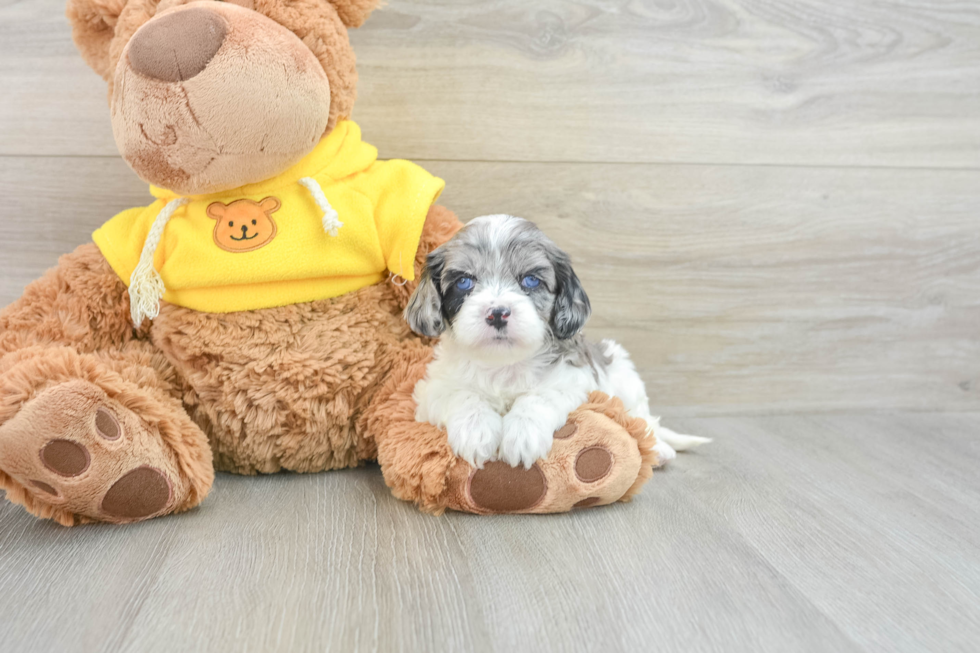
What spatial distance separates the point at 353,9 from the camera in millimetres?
1464

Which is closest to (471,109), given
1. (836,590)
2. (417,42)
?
(417,42)

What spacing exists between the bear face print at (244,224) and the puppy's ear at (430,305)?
0.33 meters

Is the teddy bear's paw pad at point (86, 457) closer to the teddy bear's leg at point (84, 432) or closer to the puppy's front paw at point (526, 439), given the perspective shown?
the teddy bear's leg at point (84, 432)

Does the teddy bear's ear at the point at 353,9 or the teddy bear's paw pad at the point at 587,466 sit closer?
the teddy bear's paw pad at the point at 587,466

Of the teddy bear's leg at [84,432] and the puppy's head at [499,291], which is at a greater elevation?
the puppy's head at [499,291]

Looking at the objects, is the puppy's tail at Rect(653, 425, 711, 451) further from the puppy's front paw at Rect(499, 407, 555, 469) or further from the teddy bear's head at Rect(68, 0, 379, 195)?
the teddy bear's head at Rect(68, 0, 379, 195)

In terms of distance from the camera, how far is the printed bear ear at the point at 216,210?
146 cm

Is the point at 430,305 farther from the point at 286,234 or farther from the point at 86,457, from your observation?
the point at 86,457

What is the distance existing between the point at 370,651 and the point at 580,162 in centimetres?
140

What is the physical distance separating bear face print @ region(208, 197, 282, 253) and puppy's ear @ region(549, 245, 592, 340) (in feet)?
1.88

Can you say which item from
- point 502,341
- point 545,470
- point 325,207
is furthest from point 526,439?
point 325,207

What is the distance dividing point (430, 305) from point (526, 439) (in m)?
0.31

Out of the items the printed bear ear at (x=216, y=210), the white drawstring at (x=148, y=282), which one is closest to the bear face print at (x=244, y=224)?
the printed bear ear at (x=216, y=210)

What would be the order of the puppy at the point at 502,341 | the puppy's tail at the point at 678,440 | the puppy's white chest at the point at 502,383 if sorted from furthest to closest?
the puppy's tail at the point at 678,440, the puppy's white chest at the point at 502,383, the puppy at the point at 502,341
